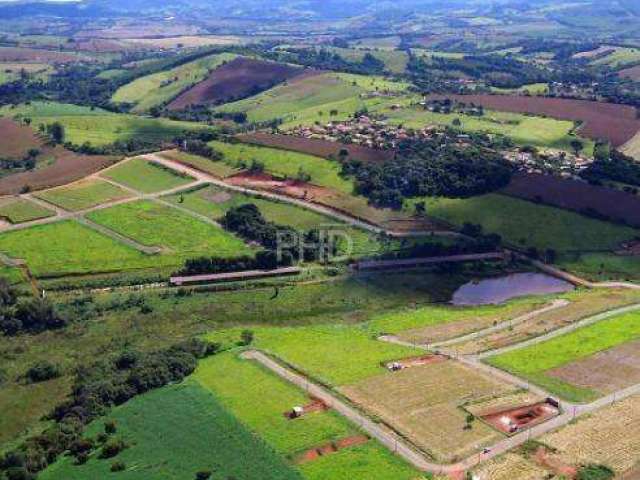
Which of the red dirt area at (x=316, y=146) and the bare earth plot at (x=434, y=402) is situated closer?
the bare earth plot at (x=434, y=402)

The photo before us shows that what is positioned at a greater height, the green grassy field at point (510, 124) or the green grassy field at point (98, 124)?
the green grassy field at point (510, 124)

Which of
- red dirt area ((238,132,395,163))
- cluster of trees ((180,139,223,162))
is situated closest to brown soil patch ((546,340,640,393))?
red dirt area ((238,132,395,163))

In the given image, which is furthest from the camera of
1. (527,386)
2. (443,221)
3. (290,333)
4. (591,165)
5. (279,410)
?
(591,165)

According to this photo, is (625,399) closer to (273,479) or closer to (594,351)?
(594,351)

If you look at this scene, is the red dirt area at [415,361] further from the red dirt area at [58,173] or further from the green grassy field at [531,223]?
the red dirt area at [58,173]

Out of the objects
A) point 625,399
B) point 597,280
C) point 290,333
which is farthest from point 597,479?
point 597,280

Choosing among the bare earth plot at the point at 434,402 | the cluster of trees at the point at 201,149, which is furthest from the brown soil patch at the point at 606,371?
the cluster of trees at the point at 201,149

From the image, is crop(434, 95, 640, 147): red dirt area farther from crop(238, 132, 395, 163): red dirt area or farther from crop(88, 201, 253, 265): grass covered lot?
crop(88, 201, 253, 265): grass covered lot
